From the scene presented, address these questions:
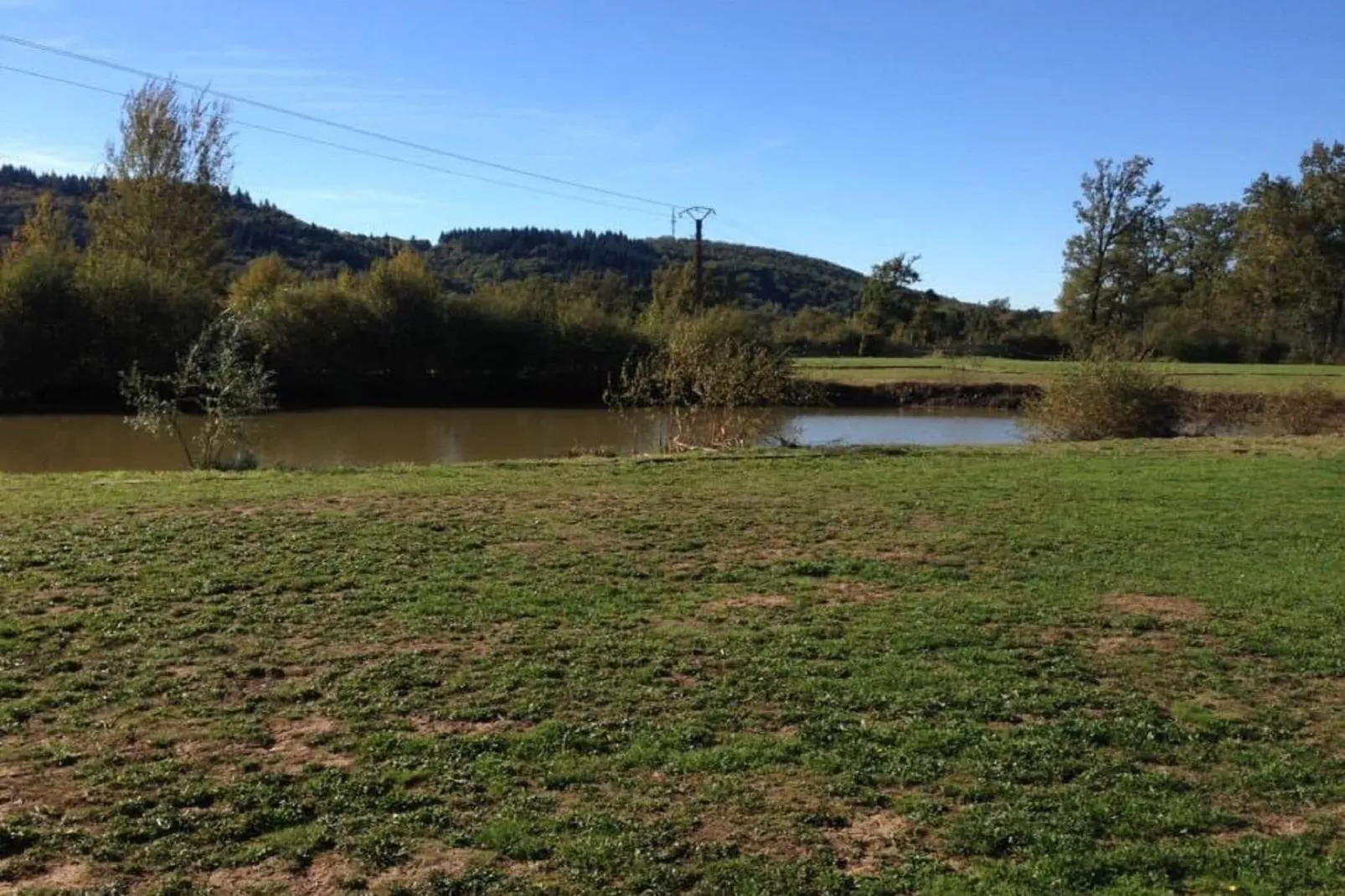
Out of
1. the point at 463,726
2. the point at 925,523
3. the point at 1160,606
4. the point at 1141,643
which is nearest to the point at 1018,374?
the point at 925,523

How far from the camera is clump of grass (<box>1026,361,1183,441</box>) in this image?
2378cm

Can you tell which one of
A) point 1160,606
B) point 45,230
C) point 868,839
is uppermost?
point 45,230

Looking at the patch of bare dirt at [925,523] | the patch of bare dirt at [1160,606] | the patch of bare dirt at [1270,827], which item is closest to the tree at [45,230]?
the patch of bare dirt at [925,523]

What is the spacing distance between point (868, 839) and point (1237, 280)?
61.7 m

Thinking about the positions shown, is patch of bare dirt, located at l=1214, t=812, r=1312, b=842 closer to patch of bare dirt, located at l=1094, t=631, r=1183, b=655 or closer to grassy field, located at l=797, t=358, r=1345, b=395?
patch of bare dirt, located at l=1094, t=631, r=1183, b=655

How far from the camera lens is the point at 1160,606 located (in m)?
7.47

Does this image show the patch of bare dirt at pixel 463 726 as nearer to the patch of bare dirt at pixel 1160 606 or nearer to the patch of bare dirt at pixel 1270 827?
the patch of bare dirt at pixel 1270 827

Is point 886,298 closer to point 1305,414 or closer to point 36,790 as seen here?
point 1305,414

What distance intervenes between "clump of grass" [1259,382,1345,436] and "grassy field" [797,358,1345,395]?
359 centimetres

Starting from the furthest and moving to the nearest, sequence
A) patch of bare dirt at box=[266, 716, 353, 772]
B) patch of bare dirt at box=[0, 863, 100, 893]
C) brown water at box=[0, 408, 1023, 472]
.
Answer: brown water at box=[0, 408, 1023, 472]
patch of bare dirt at box=[266, 716, 353, 772]
patch of bare dirt at box=[0, 863, 100, 893]

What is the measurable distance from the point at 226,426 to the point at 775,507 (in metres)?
9.79

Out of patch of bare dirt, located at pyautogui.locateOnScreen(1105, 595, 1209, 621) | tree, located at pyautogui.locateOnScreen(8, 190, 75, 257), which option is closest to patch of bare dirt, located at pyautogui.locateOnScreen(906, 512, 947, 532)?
patch of bare dirt, located at pyautogui.locateOnScreen(1105, 595, 1209, 621)

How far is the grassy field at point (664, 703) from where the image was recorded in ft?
12.6

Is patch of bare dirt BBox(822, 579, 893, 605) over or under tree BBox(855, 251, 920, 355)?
under
